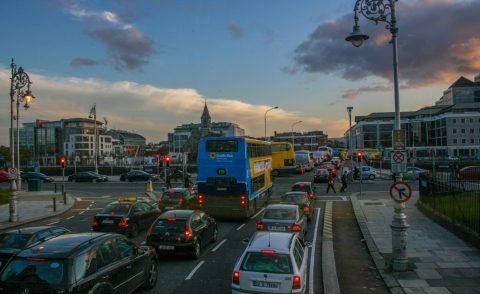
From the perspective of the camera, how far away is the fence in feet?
53.3

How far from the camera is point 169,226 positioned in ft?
46.9

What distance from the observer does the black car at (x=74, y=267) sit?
7.51 m

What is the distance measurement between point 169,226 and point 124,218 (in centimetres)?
459

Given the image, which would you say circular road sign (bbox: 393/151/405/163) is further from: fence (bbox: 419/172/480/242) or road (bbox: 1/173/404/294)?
fence (bbox: 419/172/480/242)

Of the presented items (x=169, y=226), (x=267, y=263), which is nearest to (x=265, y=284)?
(x=267, y=263)

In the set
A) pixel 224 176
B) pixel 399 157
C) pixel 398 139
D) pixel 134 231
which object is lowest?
pixel 134 231

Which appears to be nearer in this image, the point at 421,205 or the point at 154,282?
the point at 154,282

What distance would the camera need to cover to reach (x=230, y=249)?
1628 cm

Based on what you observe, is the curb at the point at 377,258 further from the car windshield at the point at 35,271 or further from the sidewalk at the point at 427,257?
the car windshield at the point at 35,271

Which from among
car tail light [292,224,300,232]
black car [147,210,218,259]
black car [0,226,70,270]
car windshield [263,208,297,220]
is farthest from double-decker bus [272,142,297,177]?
black car [0,226,70,270]

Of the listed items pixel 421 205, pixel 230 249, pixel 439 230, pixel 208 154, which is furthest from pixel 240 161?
pixel 421 205

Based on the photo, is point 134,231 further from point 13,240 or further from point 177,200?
point 177,200

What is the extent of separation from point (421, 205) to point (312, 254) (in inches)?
510

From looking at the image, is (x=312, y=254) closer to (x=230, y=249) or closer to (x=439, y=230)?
(x=230, y=249)
